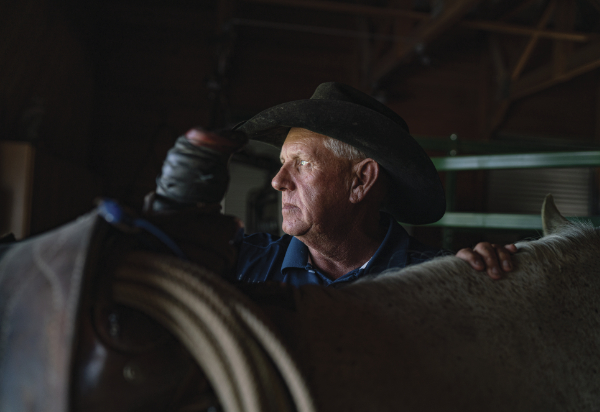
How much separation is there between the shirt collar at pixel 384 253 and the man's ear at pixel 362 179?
16 cm

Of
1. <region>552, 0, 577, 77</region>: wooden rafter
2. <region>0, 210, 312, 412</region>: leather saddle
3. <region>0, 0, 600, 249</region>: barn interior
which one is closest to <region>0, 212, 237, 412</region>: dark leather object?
<region>0, 210, 312, 412</region>: leather saddle

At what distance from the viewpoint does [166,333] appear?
1.27 feet

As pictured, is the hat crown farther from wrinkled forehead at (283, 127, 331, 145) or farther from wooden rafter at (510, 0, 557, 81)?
wooden rafter at (510, 0, 557, 81)

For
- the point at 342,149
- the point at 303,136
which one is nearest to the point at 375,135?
the point at 342,149

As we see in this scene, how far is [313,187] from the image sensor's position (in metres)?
1.42

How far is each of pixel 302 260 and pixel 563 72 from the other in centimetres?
534

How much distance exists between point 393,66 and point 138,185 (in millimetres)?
3647

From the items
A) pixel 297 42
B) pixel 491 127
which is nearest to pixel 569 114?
pixel 491 127

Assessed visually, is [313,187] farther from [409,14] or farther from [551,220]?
[409,14]

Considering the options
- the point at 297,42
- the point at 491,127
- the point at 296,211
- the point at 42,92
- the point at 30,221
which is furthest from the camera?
the point at 491,127

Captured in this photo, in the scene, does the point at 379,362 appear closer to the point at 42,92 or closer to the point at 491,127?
the point at 42,92

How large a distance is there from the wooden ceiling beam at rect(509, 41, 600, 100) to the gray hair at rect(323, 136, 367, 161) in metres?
4.42

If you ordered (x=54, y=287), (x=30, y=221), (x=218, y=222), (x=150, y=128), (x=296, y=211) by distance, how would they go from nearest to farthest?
(x=54, y=287), (x=218, y=222), (x=296, y=211), (x=30, y=221), (x=150, y=128)

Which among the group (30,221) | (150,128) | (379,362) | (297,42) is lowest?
(30,221)
